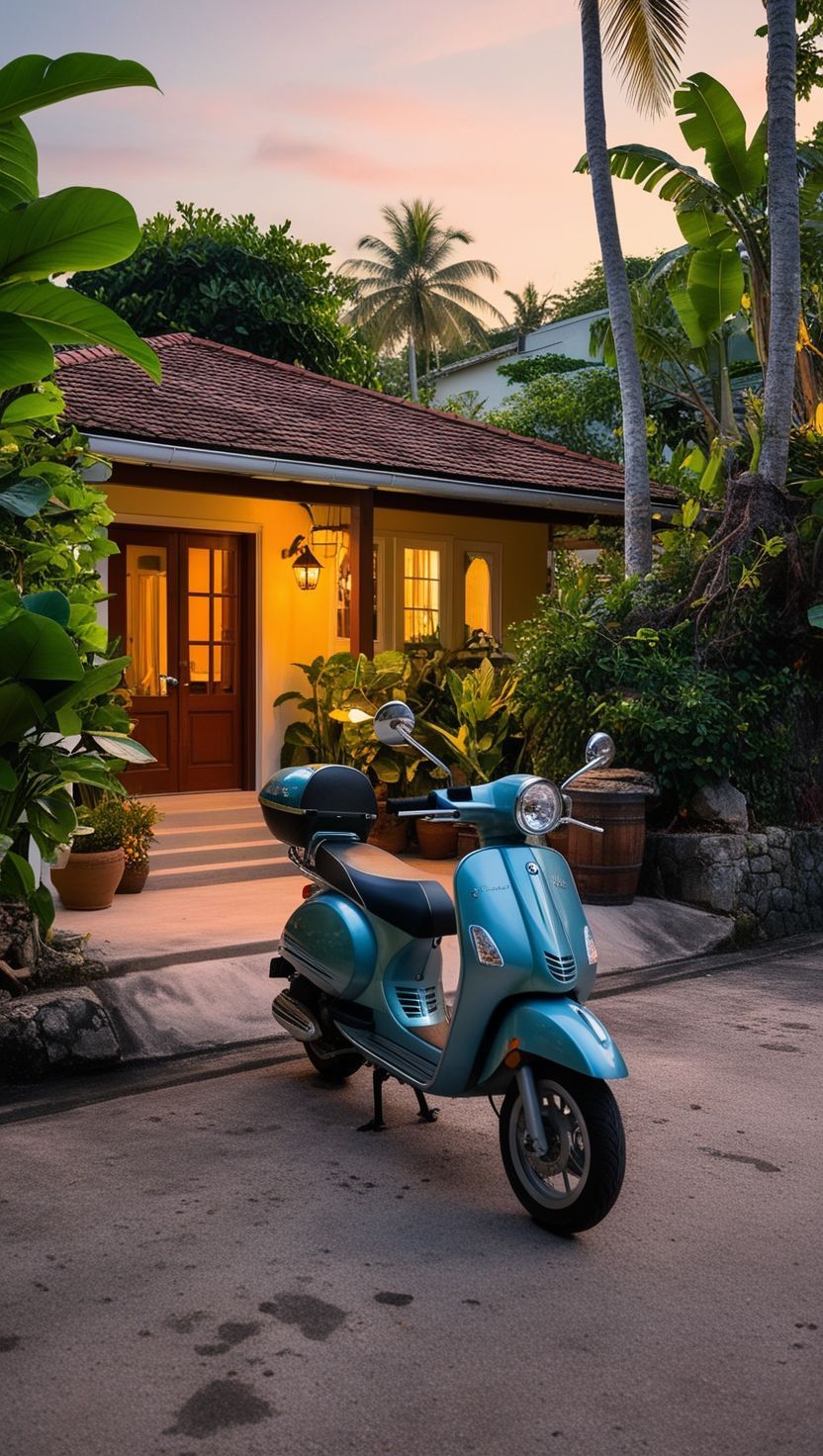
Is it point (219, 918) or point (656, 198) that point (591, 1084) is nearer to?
point (219, 918)

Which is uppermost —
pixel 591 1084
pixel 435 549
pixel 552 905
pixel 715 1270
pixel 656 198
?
pixel 656 198

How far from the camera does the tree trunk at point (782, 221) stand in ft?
36.9

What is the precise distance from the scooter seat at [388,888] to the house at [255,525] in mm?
4953

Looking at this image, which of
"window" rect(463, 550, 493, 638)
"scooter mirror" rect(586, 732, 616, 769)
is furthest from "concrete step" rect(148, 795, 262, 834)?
"scooter mirror" rect(586, 732, 616, 769)

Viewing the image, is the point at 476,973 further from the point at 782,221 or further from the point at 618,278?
the point at 618,278

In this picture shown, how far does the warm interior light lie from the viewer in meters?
12.2

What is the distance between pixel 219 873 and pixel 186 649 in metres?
2.57

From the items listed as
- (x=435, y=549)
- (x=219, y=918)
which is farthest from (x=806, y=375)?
(x=219, y=918)

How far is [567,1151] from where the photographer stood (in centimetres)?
421

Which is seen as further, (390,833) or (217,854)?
(390,833)

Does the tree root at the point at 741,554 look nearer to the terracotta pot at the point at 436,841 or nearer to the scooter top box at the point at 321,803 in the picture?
the terracotta pot at the point at 436,841

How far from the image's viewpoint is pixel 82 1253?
4074 mm

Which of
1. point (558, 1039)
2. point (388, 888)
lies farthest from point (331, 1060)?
point (558, 1039)

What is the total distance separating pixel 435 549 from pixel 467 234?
134ft
